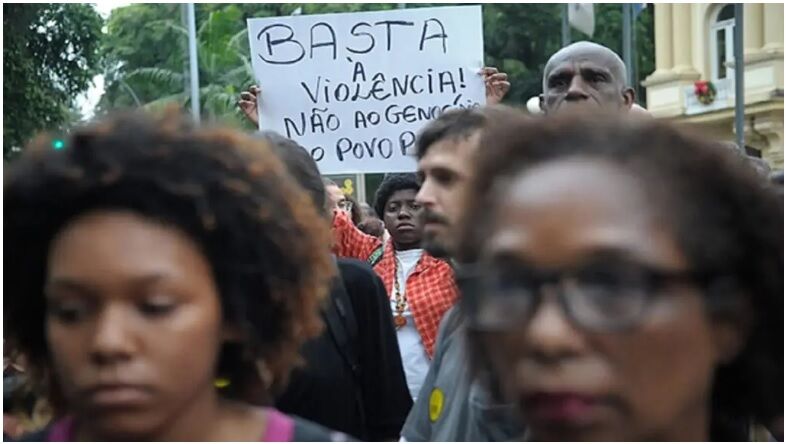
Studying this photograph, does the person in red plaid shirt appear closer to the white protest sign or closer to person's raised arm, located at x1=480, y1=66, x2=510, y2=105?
the white protest sign

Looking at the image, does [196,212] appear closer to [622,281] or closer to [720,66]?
[622,281]

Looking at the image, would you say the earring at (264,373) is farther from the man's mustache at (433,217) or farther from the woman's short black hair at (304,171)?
the woman's short black hair at (304,171)

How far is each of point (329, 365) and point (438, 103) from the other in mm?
2904

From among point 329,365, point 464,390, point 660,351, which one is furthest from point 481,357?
point 329,365

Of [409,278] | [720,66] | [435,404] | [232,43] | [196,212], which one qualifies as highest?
[232,43]

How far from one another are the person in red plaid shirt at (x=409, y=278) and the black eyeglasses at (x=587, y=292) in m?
2.53

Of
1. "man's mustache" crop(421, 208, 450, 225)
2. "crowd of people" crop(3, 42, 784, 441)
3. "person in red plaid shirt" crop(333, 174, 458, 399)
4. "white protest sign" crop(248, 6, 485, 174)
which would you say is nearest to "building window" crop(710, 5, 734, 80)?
"white protest sign" crop(248, 6, 485, 174)

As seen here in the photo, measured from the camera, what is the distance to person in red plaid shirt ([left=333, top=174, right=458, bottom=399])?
5203mm

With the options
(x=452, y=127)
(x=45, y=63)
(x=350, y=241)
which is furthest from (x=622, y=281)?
(x=45, y=63)

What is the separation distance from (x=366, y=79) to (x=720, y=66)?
2734 centimetres

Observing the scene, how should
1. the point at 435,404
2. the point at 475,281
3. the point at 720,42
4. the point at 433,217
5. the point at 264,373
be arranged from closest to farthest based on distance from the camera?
1. the point at 475,281
2. the point at 264,373
3. the point at 435,404
4. the point at 433,217
5. the point at 720,42

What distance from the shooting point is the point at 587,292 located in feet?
6.70

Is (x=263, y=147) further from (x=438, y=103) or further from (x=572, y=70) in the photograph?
(x=438, y=103)

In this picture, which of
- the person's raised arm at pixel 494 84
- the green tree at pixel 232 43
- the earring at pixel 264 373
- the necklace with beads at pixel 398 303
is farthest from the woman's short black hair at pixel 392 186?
the green tree at pixel 232 43
